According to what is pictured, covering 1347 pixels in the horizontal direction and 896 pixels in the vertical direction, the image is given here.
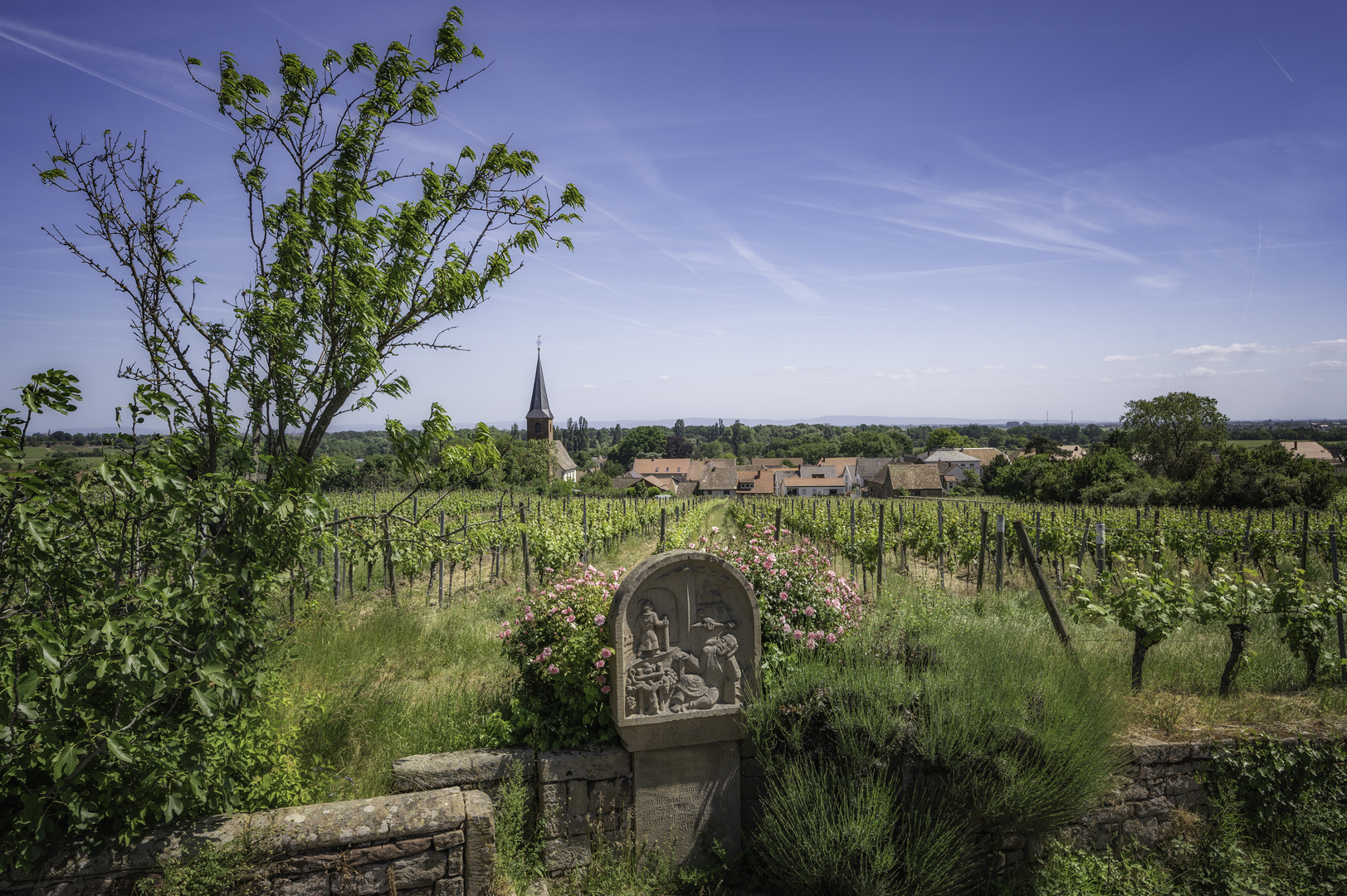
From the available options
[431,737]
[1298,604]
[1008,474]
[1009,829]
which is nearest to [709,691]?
[431,737]

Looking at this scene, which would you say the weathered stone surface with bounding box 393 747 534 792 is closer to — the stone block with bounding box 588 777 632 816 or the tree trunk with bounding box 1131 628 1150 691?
the stone block with bounding box 588 777 632 816

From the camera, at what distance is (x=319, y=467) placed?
401cm

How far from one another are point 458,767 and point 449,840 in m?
0.54

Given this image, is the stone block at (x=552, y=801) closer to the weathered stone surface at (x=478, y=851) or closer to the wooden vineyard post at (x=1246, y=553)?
the weathered stone surface at (x=478, y=851)

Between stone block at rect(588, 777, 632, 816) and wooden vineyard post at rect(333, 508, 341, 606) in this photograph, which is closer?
wooden vineyard post at rect(333, 508, 341, 606)

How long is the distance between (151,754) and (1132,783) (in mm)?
6268

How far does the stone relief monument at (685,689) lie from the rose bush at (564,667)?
0.22m

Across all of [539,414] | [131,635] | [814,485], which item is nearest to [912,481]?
[814,485]

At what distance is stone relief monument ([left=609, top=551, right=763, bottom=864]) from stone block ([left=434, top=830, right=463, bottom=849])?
1.15 meters

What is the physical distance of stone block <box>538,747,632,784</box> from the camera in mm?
4238

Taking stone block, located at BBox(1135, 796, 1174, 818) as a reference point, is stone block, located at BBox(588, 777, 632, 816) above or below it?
above

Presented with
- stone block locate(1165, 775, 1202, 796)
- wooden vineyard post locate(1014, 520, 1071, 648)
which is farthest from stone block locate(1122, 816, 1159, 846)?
wooden vineyard post locate(1014, 520, 1071, 648)

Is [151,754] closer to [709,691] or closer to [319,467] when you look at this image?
[319,467]

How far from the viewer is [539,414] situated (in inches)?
3071
